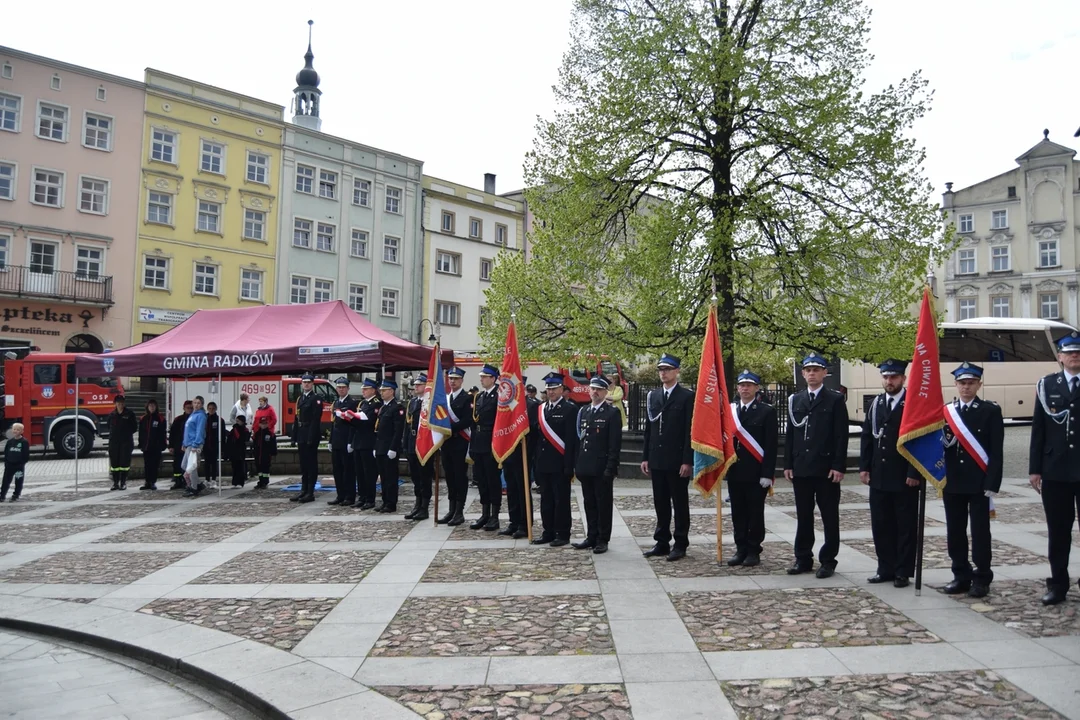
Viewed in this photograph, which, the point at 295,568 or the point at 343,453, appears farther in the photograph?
the point at 343,453

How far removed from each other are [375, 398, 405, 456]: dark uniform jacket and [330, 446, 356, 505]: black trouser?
1.17 metres

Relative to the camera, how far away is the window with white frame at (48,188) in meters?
33.0

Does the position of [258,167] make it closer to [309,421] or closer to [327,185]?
[327,185]

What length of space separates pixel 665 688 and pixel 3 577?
7.21 m

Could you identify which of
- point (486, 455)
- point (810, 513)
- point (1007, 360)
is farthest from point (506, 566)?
point (1007, 360)

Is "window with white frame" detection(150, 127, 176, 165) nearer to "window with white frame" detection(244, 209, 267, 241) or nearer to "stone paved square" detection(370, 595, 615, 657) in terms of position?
"window with white frame" detection(244, 209, 267, 241)

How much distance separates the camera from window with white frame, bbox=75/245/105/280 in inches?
1321

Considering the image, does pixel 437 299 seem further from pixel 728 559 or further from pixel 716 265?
pixel 728 559

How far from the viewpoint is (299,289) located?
1591 inches

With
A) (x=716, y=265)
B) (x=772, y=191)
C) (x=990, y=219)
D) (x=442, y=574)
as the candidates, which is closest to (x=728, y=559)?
(x=442, y=574)

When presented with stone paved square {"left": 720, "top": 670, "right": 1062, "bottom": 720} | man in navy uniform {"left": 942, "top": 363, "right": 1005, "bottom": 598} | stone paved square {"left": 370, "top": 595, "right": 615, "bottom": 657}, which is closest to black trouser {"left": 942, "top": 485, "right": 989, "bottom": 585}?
man in navy uniform {"left": 942, "top": 363, "right": 1005, "bottom": 598}

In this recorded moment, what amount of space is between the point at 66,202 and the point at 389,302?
628 inches

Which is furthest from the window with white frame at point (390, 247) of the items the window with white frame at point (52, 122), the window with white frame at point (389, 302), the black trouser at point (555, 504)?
the black trouser at point (555, 504)

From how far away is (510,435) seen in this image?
33.4 feet
